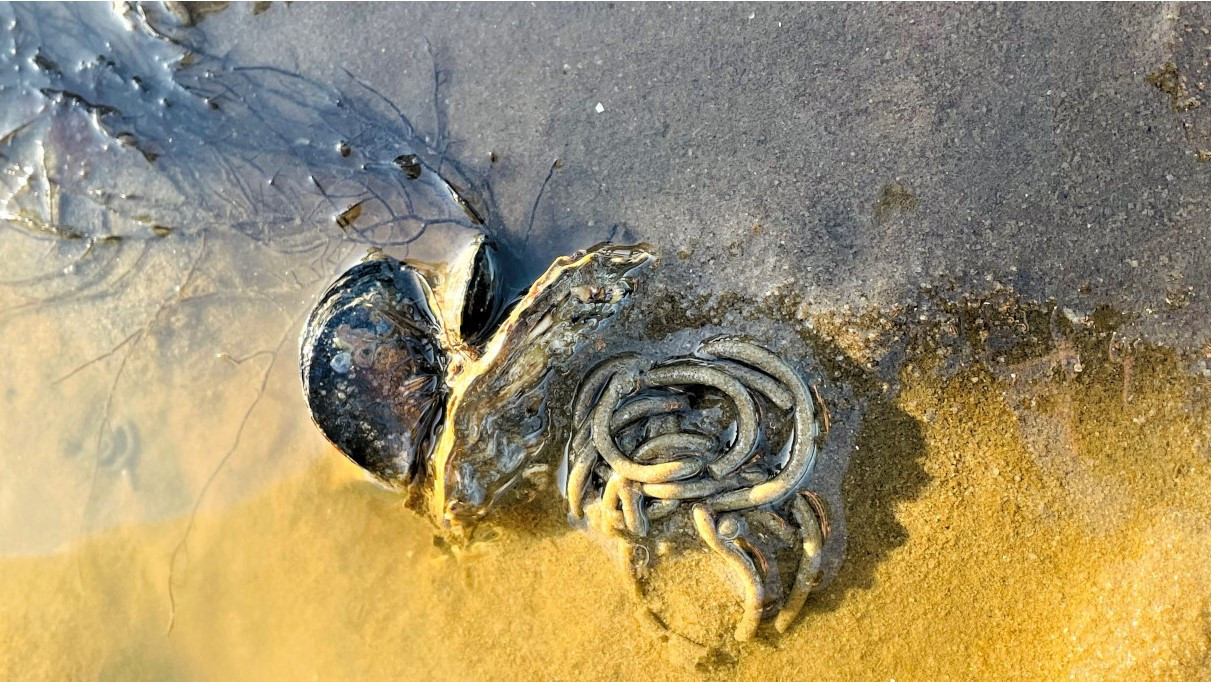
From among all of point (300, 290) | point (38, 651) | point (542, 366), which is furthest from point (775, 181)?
point (38, 651)

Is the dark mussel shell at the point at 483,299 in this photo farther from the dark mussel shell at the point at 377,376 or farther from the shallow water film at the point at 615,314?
the dark mussel shell at the point at 377,376

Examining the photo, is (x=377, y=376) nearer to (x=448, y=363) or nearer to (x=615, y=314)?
(x=448, y=363)

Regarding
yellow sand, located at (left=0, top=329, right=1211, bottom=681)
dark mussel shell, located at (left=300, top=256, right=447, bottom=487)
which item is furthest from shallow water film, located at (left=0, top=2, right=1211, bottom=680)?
dark mussel shell, located at (left=300, top=256, right=447, bottom=487)

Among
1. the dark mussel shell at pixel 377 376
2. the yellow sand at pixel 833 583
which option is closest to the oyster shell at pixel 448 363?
the dark mussel shell at pixel 377 376

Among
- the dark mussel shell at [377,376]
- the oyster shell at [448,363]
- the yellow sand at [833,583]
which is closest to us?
the yellow sand at [833,583]

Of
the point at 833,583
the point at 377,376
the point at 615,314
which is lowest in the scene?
the point at 833,583

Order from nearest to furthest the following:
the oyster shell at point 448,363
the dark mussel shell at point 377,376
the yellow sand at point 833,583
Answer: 1. the yellow sand at point 833,583
2. the oyster shell at point 448,363
3. the dark mussel shell at point 377,376

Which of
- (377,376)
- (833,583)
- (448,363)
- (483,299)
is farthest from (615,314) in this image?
(833,583)
